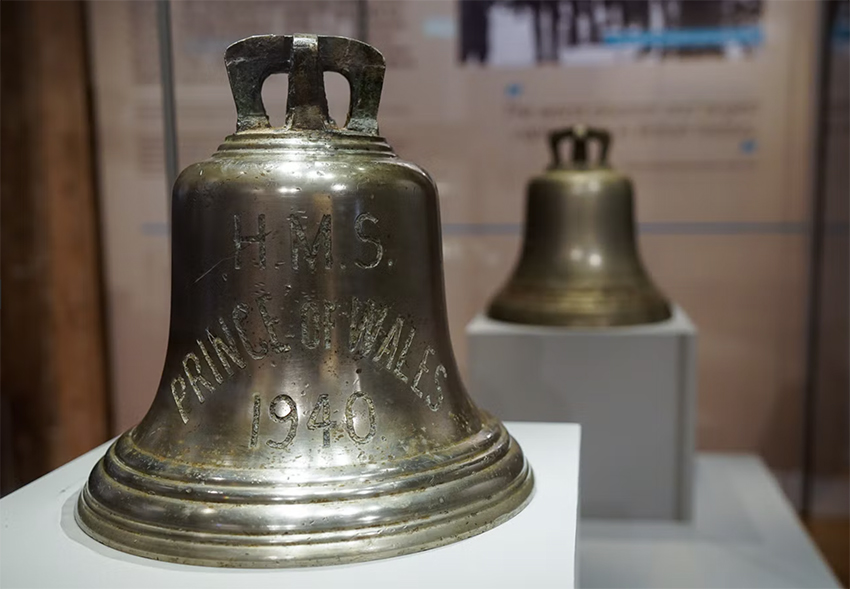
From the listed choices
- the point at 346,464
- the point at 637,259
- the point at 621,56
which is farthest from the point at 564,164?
the point at 346,464

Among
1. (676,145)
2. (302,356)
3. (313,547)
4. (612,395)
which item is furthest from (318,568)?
(676,145)

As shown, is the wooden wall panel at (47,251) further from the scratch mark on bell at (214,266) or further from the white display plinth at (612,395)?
the scratch mark on bell at (214,266)

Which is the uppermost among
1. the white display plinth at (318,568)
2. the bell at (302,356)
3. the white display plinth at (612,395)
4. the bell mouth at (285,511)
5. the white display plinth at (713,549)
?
the bell at (302,356)

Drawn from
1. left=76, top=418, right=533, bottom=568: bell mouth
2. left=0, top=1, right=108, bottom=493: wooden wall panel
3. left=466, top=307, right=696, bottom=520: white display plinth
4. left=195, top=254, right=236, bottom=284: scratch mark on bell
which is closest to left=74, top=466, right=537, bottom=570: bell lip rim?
left=76, top=418, right=533, bottom=568: bell mouth

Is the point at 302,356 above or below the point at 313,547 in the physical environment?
above

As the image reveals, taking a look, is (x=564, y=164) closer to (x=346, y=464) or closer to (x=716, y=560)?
(x=716, y=560)

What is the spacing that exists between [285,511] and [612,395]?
1.64m

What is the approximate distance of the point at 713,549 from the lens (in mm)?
2541

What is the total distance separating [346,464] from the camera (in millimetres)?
1159

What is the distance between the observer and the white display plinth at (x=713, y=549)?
7.73 feet

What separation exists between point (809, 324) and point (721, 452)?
51 centimetres

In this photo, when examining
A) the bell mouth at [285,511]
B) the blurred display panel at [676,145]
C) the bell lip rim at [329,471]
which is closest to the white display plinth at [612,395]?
the blurred display panel at [676,145]

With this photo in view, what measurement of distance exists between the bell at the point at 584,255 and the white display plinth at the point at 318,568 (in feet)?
4.37

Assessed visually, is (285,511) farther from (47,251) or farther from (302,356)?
(47,251)
